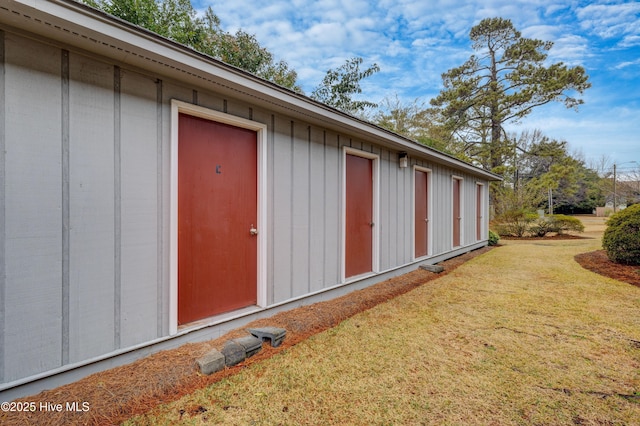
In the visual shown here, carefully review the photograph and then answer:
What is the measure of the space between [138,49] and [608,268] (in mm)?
9057

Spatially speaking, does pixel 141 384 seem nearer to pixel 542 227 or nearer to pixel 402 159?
pixel 402 159

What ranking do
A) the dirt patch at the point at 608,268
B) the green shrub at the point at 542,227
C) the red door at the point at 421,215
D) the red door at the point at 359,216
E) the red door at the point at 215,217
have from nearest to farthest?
1. the red door at the point at 215,217
2. the red door at the point at 359,216
3. the dirt patch at the point at 608,268
4. the red door at the point at 421,215
5. the green shrub at the point at 542,227

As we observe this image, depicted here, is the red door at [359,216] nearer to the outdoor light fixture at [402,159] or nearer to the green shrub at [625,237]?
the outdoor light fixture at [402,159]

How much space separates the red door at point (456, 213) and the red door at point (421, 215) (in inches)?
75.4

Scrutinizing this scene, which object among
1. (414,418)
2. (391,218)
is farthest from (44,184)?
(391,218)

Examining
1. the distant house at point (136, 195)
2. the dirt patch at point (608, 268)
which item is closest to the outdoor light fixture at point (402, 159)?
the distant house at point (136, 195)

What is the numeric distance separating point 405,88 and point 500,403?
1728cm

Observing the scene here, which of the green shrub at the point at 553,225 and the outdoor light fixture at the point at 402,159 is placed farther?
the green shrub at the point at 553,225

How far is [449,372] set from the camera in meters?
2.37

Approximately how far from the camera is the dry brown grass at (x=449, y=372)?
186 centimetres

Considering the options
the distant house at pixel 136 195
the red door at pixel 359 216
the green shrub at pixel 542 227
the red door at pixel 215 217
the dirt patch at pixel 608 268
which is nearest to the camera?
the distant house at pixel 136 195

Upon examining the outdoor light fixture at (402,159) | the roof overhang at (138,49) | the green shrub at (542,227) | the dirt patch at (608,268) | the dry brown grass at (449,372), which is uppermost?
the roof overhang at (138,49)

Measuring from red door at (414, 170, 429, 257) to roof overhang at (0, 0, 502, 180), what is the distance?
3.70 m

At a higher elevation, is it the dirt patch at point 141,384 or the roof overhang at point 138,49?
the roof overhang at point 138,49
